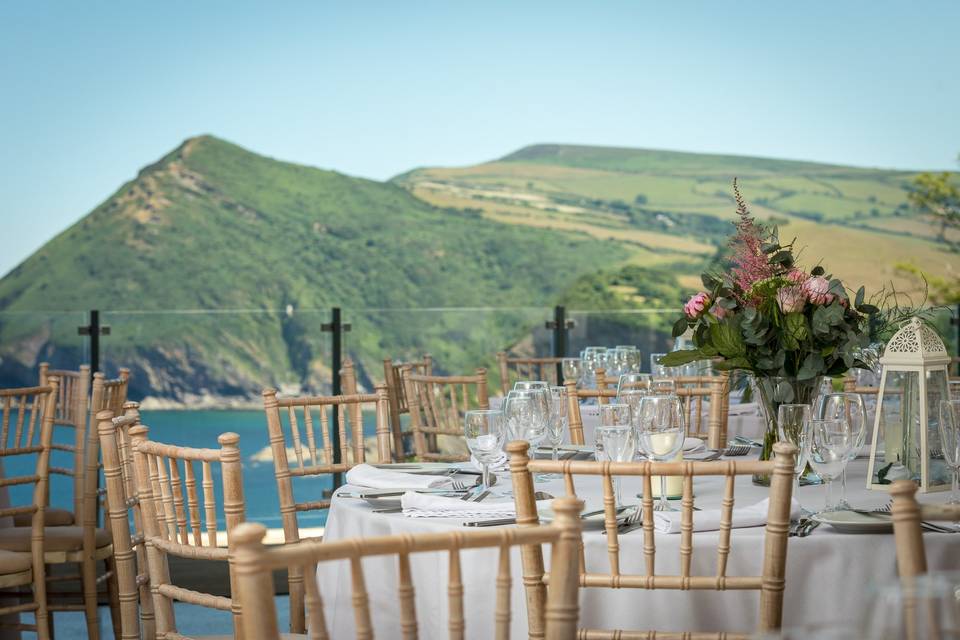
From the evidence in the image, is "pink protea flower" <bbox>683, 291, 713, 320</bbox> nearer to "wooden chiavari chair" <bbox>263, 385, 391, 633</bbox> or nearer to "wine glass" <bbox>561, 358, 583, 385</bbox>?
"wooden chiavari chair" <bbox>263, 385, 391, 633</bbox>

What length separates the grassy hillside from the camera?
16938 millimetres

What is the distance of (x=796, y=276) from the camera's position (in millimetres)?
2240

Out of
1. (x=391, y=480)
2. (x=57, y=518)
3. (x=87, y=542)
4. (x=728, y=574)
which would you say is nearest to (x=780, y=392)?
(x=728, y=574)

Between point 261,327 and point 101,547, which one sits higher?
point 261,327

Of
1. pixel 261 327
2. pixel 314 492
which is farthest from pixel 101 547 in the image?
pixel 261 327

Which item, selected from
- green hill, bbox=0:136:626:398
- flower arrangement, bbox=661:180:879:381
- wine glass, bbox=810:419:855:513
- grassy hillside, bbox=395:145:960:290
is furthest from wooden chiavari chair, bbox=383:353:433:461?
grassy hillside, bbox=395:145:960:290

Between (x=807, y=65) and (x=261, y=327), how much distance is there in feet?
35.2

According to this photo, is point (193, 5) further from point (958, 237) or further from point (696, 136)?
point (958, 237)

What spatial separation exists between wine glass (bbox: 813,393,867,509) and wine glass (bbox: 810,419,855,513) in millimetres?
12

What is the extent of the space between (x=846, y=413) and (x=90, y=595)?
84.9 inches

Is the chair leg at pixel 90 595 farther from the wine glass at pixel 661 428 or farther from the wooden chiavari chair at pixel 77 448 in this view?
the wine glass at pixel 661 428

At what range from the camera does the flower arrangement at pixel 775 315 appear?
7.22 ft

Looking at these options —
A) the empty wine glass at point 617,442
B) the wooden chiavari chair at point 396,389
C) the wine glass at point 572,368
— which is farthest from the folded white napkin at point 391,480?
the wine glass at point 572,368

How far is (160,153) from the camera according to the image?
16.6 metres
